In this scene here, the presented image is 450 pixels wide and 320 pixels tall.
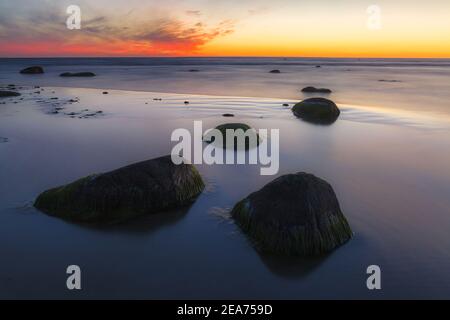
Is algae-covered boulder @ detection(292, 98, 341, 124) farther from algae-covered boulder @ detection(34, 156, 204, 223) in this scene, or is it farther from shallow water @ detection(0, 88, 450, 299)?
algae-covered boulder @ detection(34, 156, 204, 223)

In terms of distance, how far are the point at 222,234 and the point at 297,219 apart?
1.76m

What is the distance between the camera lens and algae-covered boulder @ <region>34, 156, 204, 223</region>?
8.30 m

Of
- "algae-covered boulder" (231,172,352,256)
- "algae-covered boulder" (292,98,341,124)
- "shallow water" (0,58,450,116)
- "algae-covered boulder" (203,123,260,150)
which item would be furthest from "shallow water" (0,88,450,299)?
"shallow water" (0,58,450,116)

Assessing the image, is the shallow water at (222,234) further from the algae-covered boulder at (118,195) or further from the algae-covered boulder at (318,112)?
the algae-covered boulder at (318,112)

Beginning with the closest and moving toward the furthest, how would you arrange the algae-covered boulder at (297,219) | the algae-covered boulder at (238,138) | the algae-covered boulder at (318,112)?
the algae-covered boulder at (297,219) < the algae-covered boulder at (238,138) < the algae-covered boulder at (318,112)

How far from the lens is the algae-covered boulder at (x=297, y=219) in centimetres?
704

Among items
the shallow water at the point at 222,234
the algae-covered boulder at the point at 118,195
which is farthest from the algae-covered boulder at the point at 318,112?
the algae-covered boulder at the point at 118,195

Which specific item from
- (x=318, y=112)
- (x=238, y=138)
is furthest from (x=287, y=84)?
(x=238, y=138)

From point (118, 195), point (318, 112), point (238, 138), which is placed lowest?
point (118, 195)

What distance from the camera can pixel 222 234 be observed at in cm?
792

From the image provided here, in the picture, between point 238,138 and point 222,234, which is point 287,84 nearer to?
point 238,138

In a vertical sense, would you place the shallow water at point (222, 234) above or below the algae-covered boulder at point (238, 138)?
below

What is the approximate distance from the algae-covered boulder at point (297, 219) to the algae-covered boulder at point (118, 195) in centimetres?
235

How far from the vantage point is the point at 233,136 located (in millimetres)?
15414
